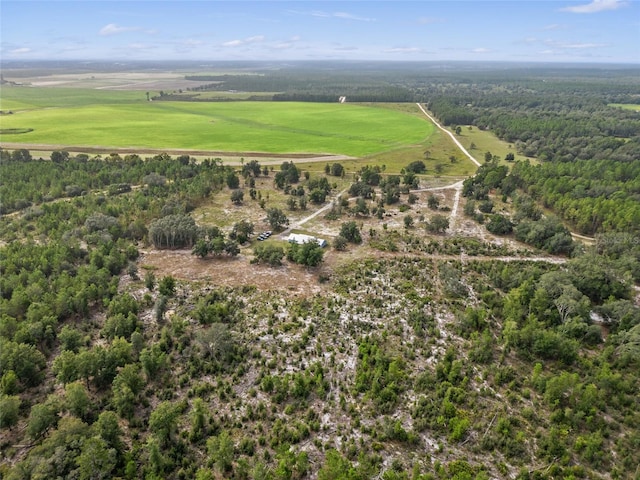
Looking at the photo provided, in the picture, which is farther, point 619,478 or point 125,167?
A: point 125,167

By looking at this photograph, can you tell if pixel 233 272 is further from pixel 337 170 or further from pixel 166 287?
pixel 337 170

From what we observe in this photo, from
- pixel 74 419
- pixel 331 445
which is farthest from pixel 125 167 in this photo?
pixel 331 445

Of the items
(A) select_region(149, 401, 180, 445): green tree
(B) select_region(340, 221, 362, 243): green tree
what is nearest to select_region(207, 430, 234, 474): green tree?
(A) select_region(149, 401, 180, 445): green tree

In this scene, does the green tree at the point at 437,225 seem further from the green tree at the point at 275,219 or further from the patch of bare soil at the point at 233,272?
the green tree at the point at 275,219

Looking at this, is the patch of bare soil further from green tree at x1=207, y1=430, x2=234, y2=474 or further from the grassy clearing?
the grassy clearing

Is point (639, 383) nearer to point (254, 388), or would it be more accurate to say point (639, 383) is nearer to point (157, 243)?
point (254, 388)
